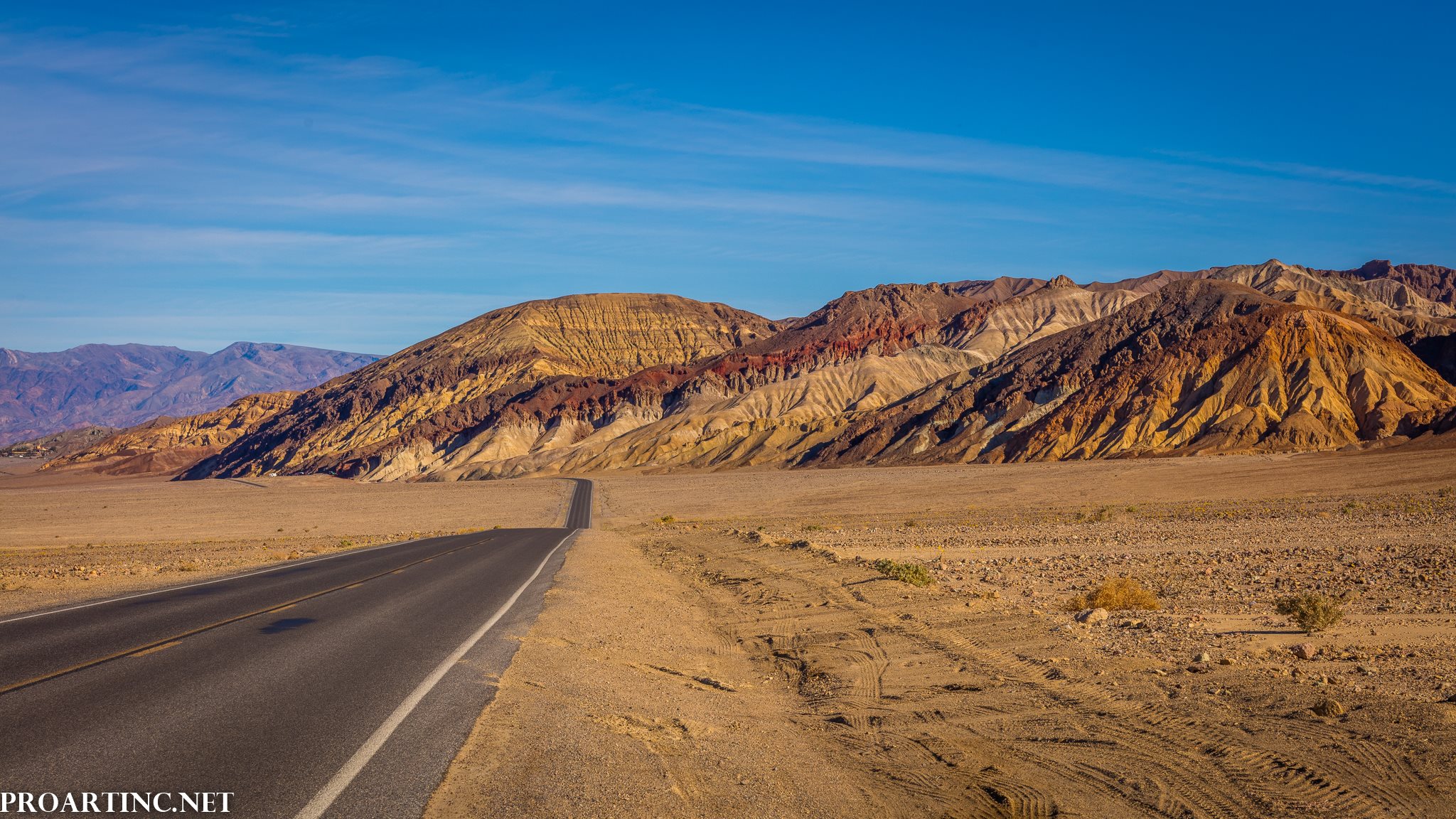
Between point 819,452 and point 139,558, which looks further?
point 819,452

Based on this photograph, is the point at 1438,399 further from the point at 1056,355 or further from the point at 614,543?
the point at 614,543

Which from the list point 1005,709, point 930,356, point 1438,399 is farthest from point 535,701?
point 930,356

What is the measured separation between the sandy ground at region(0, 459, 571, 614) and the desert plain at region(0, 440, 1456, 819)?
594mm

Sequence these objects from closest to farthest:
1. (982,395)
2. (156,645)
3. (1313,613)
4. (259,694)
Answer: (259,694) → (156,645) → (1313,613) → (982,395)

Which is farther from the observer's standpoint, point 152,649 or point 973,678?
point 152,649

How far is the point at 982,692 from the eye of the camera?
31.2 feet

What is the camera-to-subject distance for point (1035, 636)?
12.0m

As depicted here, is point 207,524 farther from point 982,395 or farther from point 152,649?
point 982,395

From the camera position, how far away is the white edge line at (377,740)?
5824 millimetres

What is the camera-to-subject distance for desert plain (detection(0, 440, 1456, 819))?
21.4ft

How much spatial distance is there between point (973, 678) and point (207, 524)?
6249cm

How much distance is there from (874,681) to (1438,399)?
9680 cm

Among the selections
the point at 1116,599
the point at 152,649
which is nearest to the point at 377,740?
the point at 152,649

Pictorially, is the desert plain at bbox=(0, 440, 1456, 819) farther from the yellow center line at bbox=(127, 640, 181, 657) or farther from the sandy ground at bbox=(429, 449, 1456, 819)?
the yellow center line at bbox=(127, 640, 181, 657)
